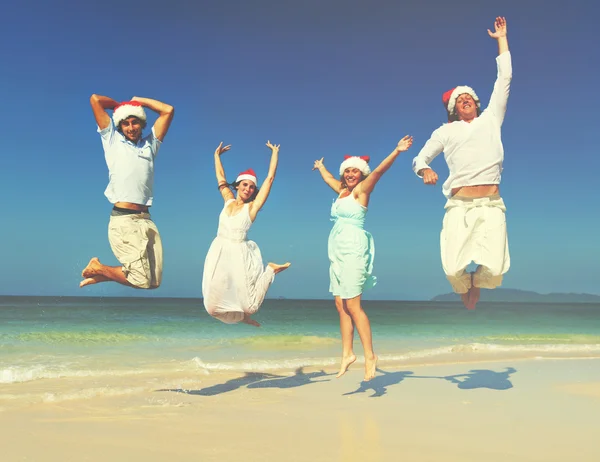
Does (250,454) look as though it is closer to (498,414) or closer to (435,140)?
(498,414)

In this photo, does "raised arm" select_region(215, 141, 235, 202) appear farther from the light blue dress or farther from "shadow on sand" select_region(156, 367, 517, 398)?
"shadow on sand" select_region(156, 367, 517, 398)

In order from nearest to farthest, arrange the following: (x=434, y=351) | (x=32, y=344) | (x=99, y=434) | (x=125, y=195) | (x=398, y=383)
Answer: (x=99, y=434) → (x=125, y=195) → (x=398, y=383) → (x=434, y=351) → (x=32, y=344)

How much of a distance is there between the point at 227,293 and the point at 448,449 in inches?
126

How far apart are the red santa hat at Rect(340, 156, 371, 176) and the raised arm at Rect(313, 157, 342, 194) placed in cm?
30

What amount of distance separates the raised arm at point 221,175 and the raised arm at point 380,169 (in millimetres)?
1693

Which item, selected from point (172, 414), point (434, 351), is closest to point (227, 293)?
point (172, 414)

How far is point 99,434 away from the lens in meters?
6.26

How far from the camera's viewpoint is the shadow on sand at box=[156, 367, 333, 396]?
903 centimetres

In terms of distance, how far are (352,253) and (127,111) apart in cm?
317

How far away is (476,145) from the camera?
21.9 feet

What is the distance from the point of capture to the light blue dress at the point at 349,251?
24.7 feet

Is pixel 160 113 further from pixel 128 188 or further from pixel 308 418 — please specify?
pixel 308 418

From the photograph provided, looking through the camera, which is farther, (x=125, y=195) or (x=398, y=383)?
(x=398, y=383)

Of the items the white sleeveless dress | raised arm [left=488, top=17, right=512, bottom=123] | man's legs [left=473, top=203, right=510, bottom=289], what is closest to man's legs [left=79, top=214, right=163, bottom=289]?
the white sleeveless dress
